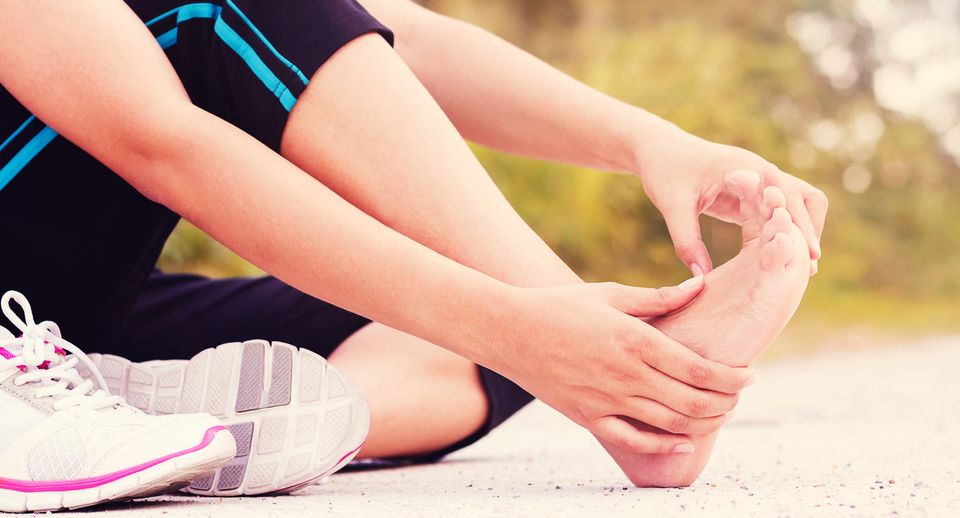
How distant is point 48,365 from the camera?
0.92 meters

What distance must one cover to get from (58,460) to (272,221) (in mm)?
258

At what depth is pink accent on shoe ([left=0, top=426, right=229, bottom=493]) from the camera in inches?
31.3

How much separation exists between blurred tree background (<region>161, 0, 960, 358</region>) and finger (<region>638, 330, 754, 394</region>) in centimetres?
242

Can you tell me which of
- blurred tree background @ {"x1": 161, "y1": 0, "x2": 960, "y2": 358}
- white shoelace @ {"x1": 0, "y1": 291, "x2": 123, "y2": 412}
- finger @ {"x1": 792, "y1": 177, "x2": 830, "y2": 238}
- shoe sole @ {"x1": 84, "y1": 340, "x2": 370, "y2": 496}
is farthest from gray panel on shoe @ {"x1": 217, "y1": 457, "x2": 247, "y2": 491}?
blurred tree background @ {"x1": 161, "y1": 0, "x2": 960, "y2": 358}

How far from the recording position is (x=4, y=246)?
95 centimetres

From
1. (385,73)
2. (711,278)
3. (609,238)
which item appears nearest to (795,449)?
(711,278)

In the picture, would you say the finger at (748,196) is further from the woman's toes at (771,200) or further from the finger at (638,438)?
the finger at (638,438)

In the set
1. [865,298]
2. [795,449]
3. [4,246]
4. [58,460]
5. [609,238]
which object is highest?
[865,298]

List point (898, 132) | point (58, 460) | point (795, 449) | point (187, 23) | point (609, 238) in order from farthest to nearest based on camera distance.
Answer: point (898, 132), point (609, 238), point (795, 449), point (187, 23), point (58, 460)

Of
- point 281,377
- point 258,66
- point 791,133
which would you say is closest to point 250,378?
point 281,377

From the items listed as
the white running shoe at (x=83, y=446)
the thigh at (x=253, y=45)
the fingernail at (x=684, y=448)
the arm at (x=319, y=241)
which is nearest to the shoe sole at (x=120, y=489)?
the white running shoe at (x=83, y=446)

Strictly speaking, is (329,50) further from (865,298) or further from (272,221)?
(865,298)

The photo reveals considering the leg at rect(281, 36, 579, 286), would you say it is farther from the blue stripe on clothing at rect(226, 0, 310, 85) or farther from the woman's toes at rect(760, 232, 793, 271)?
the woman's toes at rect(760, 232, 793, 271)

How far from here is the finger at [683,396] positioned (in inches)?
32.8
